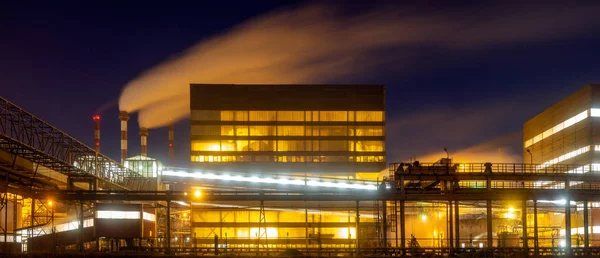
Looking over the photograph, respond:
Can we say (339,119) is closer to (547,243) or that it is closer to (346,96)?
(346,96)

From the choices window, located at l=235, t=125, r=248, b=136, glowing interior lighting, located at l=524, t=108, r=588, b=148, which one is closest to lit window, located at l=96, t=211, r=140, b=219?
window, located at l=235, t=125, r=248, b=136

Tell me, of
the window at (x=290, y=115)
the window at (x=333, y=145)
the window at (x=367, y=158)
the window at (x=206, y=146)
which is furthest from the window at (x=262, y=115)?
the window at (x=367, y=158)

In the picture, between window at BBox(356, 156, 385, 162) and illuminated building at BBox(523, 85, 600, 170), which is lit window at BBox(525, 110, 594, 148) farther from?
window at BBox(356, 156, 385, 162)

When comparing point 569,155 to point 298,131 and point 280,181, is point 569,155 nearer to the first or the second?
point 280,181

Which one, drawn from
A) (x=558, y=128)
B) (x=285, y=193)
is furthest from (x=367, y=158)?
(x=285, y=193)

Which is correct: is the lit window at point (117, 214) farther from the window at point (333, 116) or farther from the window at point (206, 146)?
the window at point (333, 116)

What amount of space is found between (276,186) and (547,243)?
28.5m

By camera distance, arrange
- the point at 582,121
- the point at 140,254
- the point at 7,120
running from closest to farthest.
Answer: the point at 7,120 < the point at 140,254 < the point at 582,121

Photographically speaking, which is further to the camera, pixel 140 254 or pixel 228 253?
pixel 228 253

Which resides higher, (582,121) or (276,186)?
(582,121)

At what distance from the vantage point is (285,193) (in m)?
52.2

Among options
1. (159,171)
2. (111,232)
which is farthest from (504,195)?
(159,171)

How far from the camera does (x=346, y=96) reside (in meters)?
96.7

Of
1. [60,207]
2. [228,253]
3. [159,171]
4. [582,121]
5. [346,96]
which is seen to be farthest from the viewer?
[346,96]
